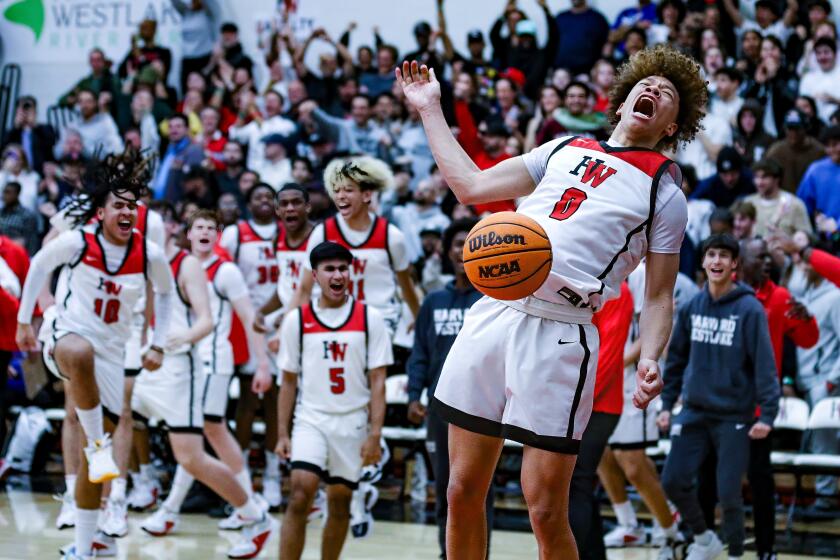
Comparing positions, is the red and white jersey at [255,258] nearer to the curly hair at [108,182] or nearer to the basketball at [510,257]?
the curly hair at [108,182]

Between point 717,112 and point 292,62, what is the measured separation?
556cm

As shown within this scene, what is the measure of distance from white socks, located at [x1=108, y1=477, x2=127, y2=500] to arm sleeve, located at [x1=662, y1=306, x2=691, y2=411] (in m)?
3.60

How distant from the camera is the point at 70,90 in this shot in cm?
1709

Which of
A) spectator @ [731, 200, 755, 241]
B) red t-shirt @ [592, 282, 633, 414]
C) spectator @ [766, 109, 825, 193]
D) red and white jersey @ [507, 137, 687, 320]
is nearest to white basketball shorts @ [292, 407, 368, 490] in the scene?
red t-shirt @ [592, 282, 633, 414]

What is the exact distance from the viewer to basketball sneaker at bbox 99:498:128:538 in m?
8.42

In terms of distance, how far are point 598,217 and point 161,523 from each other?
5.23m

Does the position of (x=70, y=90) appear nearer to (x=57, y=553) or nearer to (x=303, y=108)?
(x=303, y=108)

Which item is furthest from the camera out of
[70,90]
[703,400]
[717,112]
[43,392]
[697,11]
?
[70,90]

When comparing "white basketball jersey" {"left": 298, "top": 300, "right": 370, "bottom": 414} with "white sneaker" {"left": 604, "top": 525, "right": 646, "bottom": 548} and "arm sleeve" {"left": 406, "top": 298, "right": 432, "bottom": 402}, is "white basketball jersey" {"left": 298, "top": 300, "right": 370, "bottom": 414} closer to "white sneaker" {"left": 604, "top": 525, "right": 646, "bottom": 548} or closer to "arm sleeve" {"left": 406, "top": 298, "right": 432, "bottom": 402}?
"arm sleeve" {"left": 406, "top": 298, "right": 432, "bottom": 402}

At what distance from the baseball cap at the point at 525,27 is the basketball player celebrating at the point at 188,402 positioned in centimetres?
597

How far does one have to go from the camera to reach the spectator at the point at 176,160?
13797mm

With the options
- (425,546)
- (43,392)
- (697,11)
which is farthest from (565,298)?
(697,11)

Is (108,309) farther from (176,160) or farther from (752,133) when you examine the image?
(176,160)

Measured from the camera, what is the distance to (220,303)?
9320 millimetres
